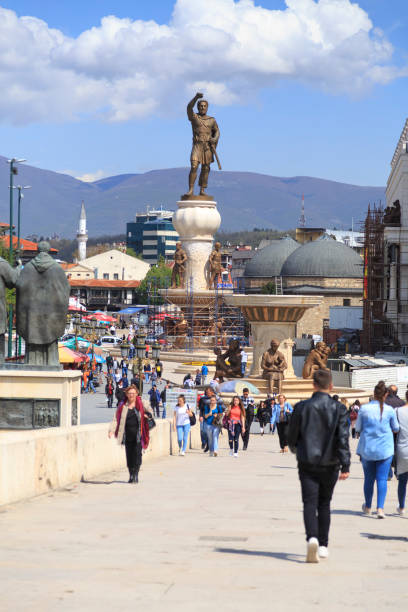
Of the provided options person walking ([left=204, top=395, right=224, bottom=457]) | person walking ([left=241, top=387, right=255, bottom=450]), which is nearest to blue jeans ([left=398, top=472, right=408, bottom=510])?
person walking ([left=204, top=395, right=224, bottom=457])

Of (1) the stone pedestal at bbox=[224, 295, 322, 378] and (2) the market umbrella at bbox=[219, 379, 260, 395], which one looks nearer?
(2) the market umbrella at bbox=[219, 379, 260, 395]

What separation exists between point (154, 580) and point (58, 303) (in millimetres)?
7171

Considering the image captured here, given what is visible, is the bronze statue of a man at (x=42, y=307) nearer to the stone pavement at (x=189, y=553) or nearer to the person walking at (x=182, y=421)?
the stone pavement at (x=189, y=553)

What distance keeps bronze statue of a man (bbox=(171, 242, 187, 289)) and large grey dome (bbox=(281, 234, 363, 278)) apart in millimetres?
56309

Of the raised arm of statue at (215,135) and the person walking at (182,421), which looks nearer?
the person walking at (182,421)

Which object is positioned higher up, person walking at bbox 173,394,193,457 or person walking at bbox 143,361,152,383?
person walking at bbox 173,394,193,457

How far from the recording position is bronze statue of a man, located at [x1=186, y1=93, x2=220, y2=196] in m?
65.1

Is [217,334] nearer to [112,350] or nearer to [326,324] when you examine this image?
[112,350]

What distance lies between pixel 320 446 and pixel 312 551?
76 cm

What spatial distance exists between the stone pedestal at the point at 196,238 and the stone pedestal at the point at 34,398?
4866 cm

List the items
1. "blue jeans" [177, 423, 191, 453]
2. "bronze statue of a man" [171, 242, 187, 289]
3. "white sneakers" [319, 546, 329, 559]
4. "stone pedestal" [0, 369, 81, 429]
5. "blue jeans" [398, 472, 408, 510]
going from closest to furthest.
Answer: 1. "white sneakers" [319, 546, 329, 559]
2. "blue jeans" [398, 472, 408, 510]
3. "stone pedestal" [0, 369, 81, 429]
4. "blue jeans" [177, 423, 191, 453]
5. "bronze statue of a man" [171, 242, 187, 289]

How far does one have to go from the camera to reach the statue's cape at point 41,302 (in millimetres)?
13398

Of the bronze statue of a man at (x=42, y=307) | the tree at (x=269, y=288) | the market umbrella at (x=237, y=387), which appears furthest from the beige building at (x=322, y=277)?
the bronze statue of a man at (x=42, y=307)

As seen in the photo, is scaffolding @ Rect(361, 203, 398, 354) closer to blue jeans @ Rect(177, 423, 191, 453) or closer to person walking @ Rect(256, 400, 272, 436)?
person walking @ Rect(256, 400, 272, 436)
